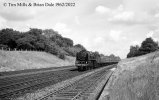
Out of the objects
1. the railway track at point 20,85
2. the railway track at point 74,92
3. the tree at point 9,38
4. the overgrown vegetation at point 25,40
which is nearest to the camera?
the railway track at point 74,92

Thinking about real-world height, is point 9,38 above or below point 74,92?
above

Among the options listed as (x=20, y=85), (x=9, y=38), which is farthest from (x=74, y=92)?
(x=9, y=38)

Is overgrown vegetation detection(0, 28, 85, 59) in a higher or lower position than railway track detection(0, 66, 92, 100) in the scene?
higher

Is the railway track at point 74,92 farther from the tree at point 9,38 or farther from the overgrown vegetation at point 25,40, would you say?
the tree at point 9,38

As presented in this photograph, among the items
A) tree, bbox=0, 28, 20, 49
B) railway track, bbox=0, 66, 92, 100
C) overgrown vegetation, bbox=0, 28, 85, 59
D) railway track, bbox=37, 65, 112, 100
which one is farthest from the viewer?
tree, bbox=0, 28, 20, 49

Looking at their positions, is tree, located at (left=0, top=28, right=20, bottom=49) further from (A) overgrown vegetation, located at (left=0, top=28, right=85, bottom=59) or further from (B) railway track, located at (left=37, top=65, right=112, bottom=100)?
(B) railway track, located at (left=37, top=65, right=112, bottom=100)

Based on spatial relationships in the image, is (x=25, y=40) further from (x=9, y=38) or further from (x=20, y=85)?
(x=20, y=85)

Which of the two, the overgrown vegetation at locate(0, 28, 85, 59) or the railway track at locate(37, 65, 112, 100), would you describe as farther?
the overgrown vegetation at locate(0, 28, 85, 59)

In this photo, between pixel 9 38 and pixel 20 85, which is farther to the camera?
pixel 9 38

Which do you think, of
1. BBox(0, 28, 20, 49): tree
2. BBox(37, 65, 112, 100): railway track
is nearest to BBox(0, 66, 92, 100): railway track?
BBox(37, 65, 112, 100): railway track

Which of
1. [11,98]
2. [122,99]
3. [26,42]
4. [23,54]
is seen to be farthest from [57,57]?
[122,99]

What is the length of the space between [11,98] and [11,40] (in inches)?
2367

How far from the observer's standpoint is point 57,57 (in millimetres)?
78938

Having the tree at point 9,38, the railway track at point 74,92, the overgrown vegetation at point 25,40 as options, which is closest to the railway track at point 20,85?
the railway track at point 74,92
